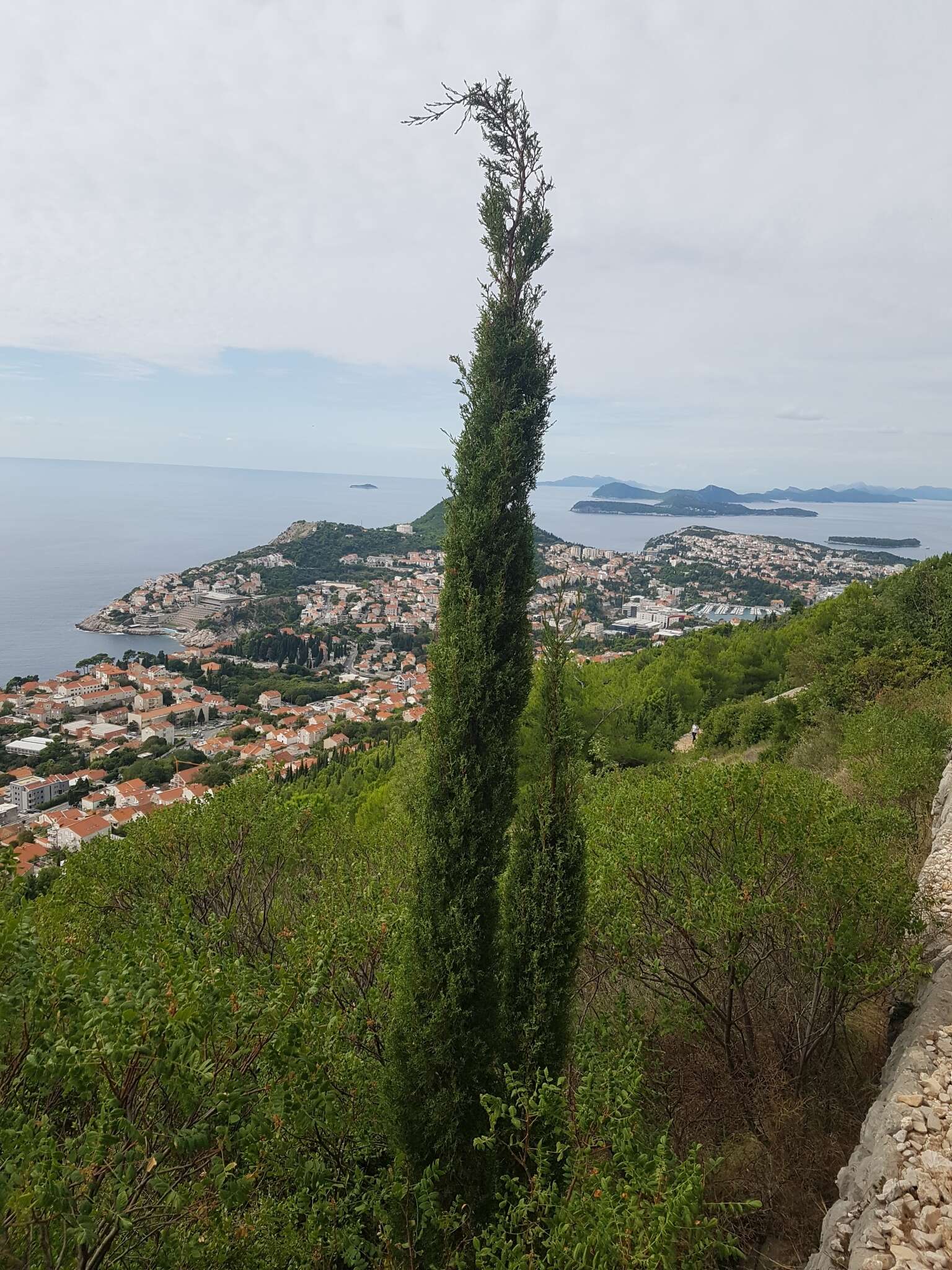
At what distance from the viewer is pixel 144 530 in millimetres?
118938

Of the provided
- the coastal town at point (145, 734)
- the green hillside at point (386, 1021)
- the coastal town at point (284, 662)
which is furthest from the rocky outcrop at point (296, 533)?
the green hillside at point (386, 1021)

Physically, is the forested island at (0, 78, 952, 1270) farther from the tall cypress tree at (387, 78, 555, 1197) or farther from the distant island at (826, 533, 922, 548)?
the distant island at (826, 533, 922, 548)

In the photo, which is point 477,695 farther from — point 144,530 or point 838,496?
point 838,496

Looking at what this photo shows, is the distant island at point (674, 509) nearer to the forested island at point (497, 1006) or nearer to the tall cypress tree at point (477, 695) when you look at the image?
the forested island at point (497, 1006)

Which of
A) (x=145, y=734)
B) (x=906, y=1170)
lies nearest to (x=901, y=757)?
(x=906, y=1170)

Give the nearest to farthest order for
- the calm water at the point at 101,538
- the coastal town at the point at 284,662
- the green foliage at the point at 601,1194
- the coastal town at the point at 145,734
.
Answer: the green foliage at the point at 601,1194
the coastal town at the point at 284,662
the coastal town at the point at 145,734
the calm water at the point at 101,538

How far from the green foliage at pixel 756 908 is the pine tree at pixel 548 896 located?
821mm

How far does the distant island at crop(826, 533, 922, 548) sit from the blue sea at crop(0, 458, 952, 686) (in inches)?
93.7

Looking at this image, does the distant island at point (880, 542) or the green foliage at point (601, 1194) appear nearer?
the green foliage at point (601, 1194)

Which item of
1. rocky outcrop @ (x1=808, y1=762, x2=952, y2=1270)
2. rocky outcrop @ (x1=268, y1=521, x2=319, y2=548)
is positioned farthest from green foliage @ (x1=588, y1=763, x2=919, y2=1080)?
rocky outcrop @ (x1=268, y1=521, x2=319, y2=548)

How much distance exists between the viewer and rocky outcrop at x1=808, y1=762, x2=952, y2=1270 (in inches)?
111

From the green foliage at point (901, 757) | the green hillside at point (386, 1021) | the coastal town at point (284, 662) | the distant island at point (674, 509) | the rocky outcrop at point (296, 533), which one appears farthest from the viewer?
the distant island at point (674, 509)

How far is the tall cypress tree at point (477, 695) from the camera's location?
4.34 metres

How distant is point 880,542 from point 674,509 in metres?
63.9
